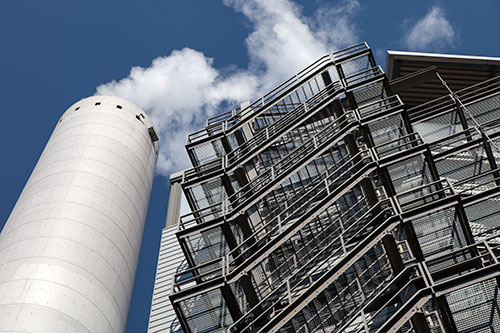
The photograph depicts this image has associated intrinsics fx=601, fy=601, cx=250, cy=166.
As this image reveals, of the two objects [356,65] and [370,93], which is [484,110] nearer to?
[370,93]

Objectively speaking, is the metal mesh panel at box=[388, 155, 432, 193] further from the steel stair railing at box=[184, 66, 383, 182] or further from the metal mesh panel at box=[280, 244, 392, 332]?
the steel stair railing at box=[184, 66, 383, 182]

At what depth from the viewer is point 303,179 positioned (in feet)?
78.9

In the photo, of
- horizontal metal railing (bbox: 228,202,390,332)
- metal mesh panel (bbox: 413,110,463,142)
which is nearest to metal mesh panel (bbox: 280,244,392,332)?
horizontal metal railing (bbox: 228,202,390,332)

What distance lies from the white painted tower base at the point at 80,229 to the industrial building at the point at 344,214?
2565 mm

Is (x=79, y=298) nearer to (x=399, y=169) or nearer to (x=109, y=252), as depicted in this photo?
(x=109, y=252)

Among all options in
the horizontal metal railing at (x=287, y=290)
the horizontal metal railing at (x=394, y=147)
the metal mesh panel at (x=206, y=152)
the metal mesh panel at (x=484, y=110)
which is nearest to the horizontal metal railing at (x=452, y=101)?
the metal mesh panel at (x=484, y=110)

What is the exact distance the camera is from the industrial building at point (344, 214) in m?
17.5

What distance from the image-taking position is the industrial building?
691 inches

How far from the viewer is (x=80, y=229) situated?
27359 mm

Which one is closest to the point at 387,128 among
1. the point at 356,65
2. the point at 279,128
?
the point at 356,65

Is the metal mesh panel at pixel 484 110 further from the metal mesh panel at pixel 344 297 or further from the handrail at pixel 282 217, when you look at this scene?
the metal mesh panel at pixel 344 297

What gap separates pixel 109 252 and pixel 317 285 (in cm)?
1351

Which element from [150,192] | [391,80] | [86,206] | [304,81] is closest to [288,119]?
[304,81]

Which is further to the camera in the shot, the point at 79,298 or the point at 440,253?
the point at 79,298
